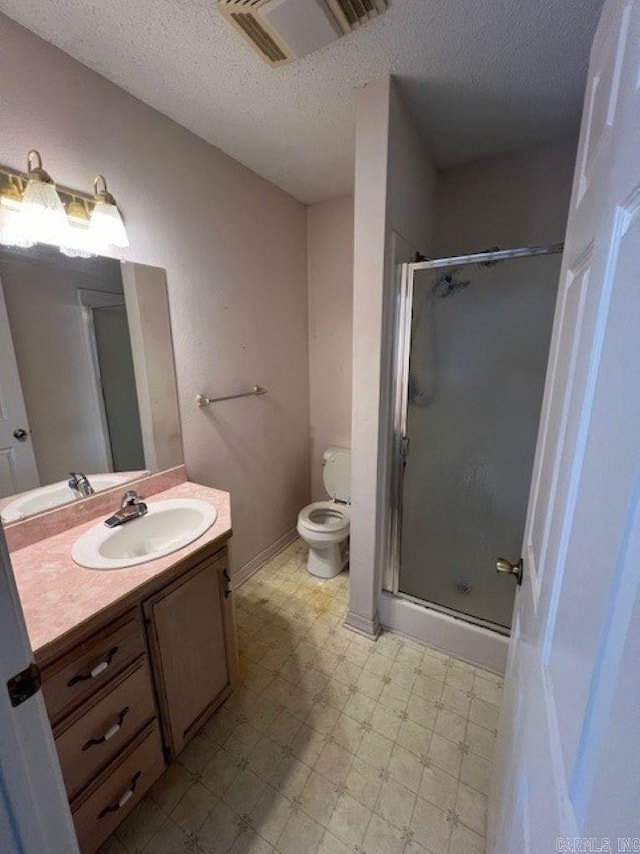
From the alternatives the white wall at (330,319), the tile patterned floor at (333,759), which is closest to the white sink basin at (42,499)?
the tile patterned floor at (333,759)

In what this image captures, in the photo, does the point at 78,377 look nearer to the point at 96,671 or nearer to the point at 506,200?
the point at 96,671

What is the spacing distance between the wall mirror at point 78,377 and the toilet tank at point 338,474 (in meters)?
1.11

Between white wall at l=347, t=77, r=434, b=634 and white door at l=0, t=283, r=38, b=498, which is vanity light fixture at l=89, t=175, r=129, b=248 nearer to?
white door at l=0, t=283, r=38, b=498

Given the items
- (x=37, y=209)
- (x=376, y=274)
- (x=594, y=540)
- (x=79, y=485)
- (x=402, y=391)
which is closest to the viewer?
(x=594, y=540)

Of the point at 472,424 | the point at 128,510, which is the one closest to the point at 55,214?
the point at 128,510

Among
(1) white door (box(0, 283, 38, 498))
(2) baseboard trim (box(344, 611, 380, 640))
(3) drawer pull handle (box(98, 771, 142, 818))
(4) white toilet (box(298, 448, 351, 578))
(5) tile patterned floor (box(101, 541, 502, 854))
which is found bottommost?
(5) tile patterned floor (box(101, 541, 502, 854))

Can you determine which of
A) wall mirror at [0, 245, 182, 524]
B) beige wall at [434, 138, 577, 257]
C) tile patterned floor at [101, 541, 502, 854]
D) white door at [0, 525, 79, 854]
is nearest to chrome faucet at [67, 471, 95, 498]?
wall mirror at [0, 245, 182, 524]

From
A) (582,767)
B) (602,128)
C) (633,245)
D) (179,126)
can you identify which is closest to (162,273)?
(179,126)

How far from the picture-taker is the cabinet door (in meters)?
1.09

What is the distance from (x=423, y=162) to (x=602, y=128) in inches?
57.5

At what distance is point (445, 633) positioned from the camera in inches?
65.2

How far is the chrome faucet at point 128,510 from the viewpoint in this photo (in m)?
1.29

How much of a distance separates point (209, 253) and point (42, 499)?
1.31 metres

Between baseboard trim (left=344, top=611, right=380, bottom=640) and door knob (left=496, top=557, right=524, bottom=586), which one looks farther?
baseboard trim (left=344, top=611, right=380, bottom=640)
